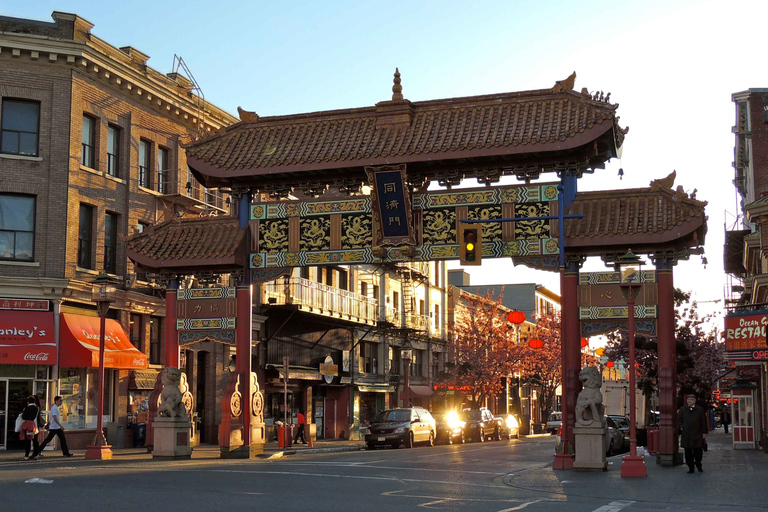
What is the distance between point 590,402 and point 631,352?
1.87m

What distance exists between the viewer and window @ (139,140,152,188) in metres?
37.3

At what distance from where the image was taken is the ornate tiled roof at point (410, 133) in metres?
24.7

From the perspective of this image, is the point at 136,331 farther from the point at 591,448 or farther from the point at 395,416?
the point at 591,448

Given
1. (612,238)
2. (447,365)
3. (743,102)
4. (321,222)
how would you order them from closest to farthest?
(612,238) < (321,222) < (743,102) < (447,365)

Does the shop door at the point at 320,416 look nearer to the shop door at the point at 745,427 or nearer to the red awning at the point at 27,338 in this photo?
the shop door at the point at 745,427

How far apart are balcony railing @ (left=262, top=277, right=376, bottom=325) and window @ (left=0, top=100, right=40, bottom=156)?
13.5 metres

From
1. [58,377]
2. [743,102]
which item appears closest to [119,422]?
[58,377]

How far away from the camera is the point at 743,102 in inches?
1700

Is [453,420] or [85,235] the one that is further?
[453,420]

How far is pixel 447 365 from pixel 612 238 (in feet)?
141

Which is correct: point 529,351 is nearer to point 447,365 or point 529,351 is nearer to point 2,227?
point 447,365

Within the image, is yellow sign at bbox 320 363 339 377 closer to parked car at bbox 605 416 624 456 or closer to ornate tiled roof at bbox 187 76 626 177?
parked car at bbox 605 416 624 456

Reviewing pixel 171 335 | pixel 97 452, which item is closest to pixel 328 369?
pixel 171 335

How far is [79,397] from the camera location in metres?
33.2
